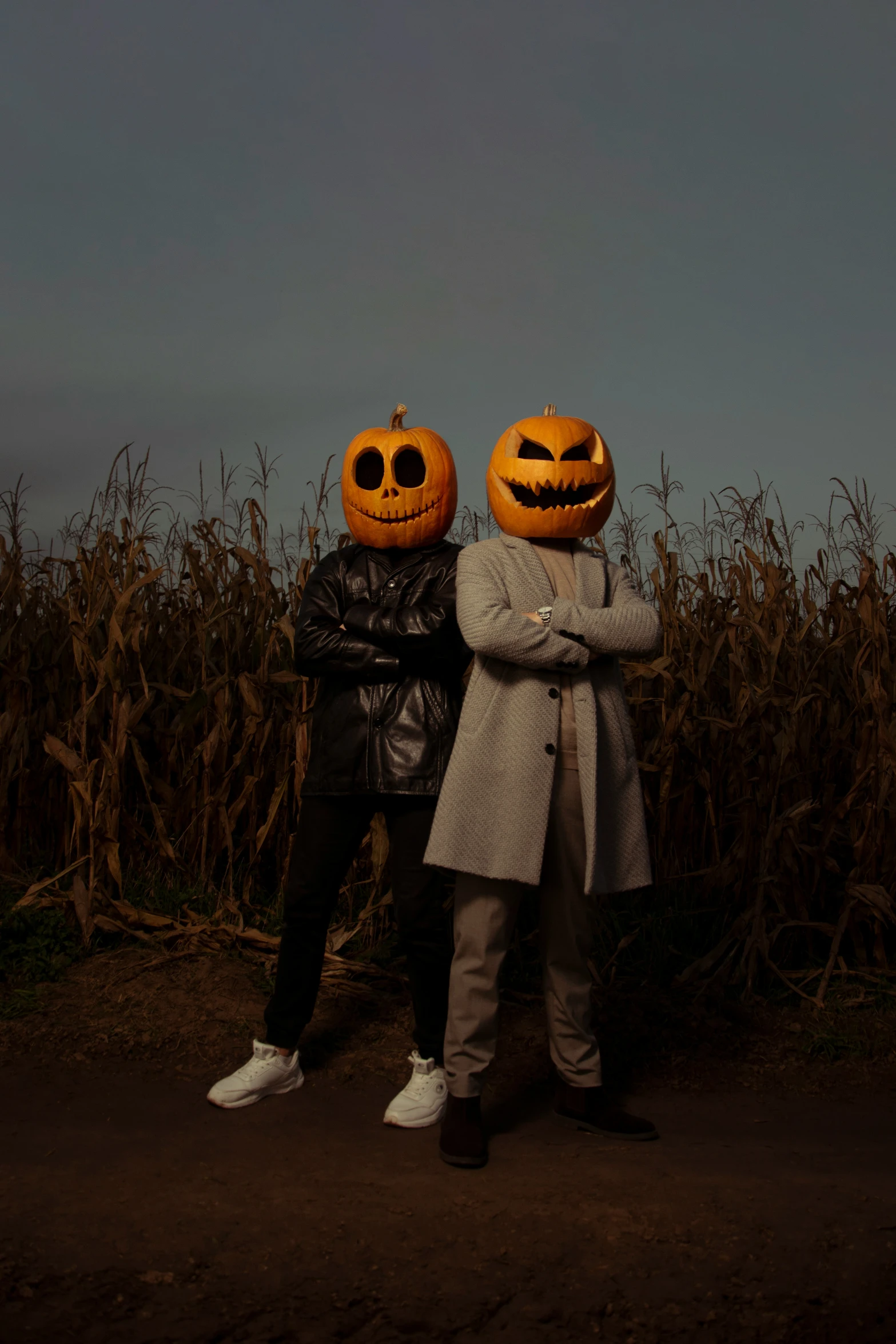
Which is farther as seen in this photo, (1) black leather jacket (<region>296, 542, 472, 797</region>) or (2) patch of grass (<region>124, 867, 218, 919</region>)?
(2) patch of grass (<region>124, 867, 218, 919</region>)

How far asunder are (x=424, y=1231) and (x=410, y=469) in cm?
230

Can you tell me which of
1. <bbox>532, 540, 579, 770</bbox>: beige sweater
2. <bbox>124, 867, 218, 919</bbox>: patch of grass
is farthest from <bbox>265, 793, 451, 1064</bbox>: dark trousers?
<bbox>124, 867, 218, 919</bbox>: patch of grass

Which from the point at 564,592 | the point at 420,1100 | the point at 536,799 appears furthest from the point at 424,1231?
the point at 564,592

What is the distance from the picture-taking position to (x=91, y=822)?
4.49 metres

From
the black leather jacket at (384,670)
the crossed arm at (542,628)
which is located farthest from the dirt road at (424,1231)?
the crossed arm at (542,628)

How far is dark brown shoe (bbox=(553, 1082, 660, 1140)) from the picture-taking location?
124 inches

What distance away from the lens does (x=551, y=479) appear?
10.2 ft

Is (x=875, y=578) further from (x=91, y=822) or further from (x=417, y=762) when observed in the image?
(x=91, y=822)

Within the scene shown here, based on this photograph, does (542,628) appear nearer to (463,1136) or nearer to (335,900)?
(335,900)

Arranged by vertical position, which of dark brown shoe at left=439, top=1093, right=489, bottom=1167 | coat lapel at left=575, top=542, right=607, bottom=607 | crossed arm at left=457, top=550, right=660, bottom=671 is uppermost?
coat lapel at left=575, top=542, right=607, bottom=607

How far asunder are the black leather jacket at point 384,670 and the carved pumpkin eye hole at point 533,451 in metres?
0.45

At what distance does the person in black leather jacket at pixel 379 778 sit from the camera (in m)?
3.29

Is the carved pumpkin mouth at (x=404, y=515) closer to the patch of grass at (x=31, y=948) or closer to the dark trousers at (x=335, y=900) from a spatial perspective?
the dark trousers at (x=335, y=900)

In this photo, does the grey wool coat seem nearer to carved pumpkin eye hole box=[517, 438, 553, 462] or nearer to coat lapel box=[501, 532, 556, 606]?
coat lapel box=[501, 532, 556, 606]
